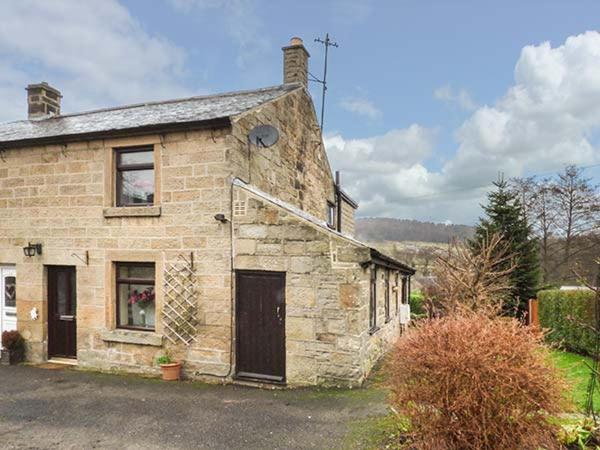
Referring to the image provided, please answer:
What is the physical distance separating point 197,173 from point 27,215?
4.97 meters

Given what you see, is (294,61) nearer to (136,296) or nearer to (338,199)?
(338,199)

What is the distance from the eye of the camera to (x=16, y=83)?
1421cm

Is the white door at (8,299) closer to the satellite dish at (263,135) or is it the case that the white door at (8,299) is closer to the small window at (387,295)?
the satellite dish at (263,135)

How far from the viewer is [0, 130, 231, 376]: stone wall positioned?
8.16 meters

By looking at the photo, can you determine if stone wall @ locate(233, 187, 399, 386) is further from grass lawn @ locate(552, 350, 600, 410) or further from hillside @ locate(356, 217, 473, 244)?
hillside @ locate(356, 217, 473, 244)

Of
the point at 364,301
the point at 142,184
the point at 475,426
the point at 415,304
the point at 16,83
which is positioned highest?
the point at 16,83

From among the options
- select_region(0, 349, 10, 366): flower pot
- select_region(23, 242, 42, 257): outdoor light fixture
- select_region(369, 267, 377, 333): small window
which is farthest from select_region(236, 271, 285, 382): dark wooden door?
select_region(0, 349, 10, 366): flower pot

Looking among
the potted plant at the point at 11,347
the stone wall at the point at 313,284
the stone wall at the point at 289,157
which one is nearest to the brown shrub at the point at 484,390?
the stone wall at the point at 313,284

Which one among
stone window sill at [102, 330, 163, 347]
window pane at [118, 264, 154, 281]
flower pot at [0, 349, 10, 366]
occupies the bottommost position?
flower pot at [0, 349, 10, 366]

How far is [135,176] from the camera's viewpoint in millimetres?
9102

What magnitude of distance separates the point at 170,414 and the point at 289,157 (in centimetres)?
746

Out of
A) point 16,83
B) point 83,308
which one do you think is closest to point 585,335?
point 83,308

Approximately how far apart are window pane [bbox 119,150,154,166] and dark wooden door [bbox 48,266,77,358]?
3.10 meters

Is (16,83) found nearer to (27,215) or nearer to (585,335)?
(27,215)
